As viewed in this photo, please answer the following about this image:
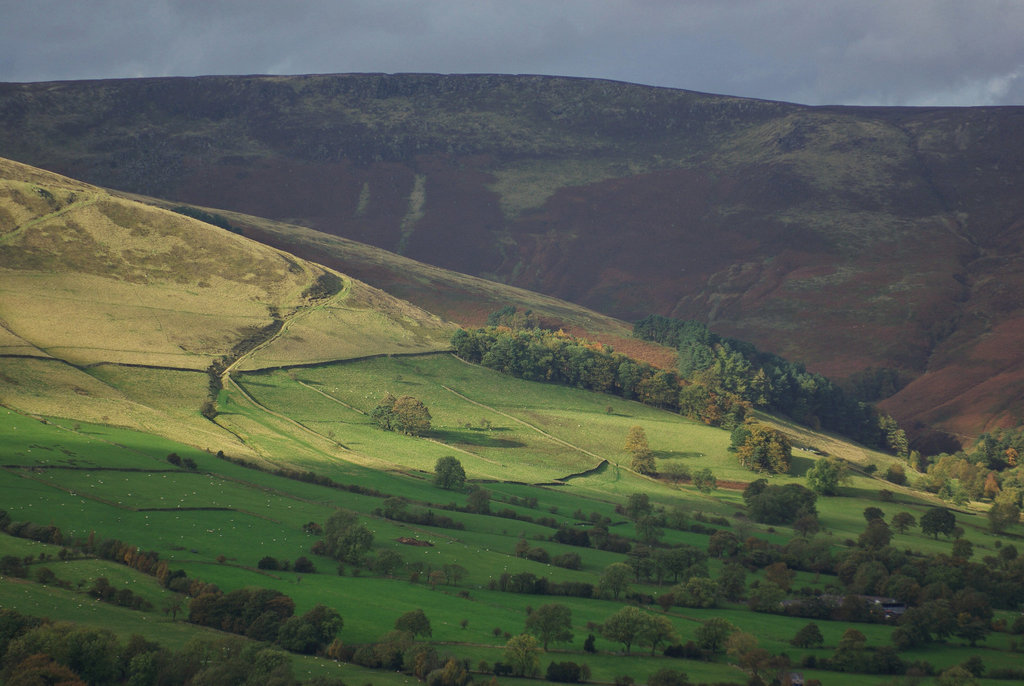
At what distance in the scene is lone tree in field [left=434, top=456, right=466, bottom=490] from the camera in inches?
3305

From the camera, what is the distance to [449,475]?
84000mm

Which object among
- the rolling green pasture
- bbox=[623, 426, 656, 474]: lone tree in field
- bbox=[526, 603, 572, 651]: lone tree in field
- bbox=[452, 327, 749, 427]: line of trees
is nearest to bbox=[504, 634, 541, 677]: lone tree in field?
the rolling green pasture

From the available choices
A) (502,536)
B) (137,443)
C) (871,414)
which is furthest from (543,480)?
(871,414)

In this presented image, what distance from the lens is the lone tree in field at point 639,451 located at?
102 metres

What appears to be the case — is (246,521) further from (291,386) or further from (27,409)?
(291,386)

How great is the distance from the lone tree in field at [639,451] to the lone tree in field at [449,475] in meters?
26.8

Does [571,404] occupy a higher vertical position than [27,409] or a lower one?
higher

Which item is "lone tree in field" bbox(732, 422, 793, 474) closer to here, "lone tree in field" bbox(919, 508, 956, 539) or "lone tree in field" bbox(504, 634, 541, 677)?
"lone tree in field" bbox(919, 508, 956, 539)

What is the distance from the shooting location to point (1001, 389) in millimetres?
165125

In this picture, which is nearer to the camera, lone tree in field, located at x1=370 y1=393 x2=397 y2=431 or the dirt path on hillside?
lone tree in field, located at x1=370 y1=393 x2=397 y2=431

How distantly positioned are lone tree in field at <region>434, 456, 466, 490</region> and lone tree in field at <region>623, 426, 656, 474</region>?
26834mm

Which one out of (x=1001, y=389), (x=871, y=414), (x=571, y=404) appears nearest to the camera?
(x=571, y=404)

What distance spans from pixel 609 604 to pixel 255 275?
102 meters

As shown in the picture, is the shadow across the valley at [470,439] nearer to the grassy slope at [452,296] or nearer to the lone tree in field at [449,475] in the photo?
the lone tree in field at [449,475]
